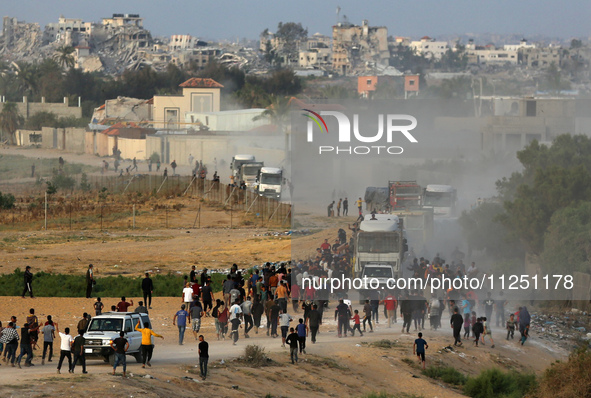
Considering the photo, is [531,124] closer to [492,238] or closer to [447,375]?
[492,238]

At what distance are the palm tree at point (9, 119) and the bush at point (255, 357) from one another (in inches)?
3767

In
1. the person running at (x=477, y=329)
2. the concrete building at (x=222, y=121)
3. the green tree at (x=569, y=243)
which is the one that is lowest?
the person running at (x=477, y=329)

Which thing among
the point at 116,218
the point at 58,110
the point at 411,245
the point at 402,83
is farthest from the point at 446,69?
the point at 411,245

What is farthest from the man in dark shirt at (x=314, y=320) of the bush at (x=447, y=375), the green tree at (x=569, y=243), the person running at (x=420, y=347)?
the green tree at (x=569, y=243)

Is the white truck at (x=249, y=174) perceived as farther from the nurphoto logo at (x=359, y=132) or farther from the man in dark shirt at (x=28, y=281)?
the man in dark shirt at (x=28, y=281)

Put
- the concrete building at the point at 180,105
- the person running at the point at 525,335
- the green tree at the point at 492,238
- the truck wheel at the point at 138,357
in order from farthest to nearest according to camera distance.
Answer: the concrete building at the point at 180,105
the green tree at the point at 492,238
the person running at the point at 525,335
the truck wheel at the point at 138,357

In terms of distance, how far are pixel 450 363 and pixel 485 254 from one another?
15.9 meters

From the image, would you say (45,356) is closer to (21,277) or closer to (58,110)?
(21,277)

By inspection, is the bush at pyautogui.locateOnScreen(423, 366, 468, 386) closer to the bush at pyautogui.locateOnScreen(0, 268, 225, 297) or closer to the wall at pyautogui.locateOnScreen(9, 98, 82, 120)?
the bush at pyautogui.locateOnScreen(0, 268, 225, 297)

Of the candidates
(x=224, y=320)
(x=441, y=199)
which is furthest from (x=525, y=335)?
(x=441, y=199)

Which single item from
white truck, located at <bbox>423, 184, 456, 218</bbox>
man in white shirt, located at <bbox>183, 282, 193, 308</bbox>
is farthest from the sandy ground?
white truck, located at <bbox>423, 184, 456, 218</bbox>

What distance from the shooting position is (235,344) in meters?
25.3

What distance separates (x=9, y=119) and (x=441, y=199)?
3311 inches

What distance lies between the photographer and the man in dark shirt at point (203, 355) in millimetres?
20922
